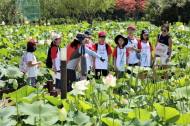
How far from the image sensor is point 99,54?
8.47 meters

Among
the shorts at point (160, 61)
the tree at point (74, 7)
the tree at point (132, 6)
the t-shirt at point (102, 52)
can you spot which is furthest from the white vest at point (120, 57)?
the tree at point (132, 6)

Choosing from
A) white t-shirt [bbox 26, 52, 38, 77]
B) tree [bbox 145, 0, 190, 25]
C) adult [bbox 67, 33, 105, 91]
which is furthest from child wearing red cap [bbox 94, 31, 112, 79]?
tree [bbox 145, 0, 190, 25]

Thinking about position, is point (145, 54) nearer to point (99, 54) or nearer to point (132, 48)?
point (132, 48)

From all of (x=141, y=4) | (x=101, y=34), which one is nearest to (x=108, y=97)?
(x=101, y=34)

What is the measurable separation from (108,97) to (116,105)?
0.44ft

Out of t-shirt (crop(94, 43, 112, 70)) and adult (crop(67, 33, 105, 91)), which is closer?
adult (crop(67, 33, 105, 91))

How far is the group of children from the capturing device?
315 inches

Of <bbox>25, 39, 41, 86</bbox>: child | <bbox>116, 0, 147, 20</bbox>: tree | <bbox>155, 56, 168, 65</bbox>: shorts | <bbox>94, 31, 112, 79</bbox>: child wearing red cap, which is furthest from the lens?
<bbox>116, 0, 147, 20</bbox>: tree

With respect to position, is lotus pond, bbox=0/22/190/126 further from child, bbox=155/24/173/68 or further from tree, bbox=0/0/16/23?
tree, bbox=0/0/16/23

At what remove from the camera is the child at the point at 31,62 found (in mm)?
7934

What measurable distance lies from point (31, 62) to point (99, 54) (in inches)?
46.4

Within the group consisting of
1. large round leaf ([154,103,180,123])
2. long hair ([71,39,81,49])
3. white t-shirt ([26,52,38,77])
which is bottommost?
white t-shirt ([26,52,38,77])

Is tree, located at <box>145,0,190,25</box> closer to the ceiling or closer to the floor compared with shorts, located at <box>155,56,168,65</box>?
closer to the floor

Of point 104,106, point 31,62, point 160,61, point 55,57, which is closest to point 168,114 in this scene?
point 104,106
